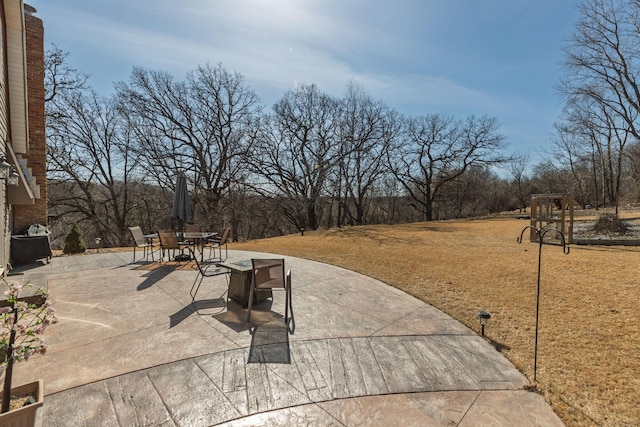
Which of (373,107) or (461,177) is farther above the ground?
(373,107)

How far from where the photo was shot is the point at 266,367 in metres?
2.40

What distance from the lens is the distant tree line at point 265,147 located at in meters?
16.4

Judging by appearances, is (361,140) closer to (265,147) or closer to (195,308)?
(265,147)

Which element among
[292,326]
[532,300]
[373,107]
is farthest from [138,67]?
[532,300]

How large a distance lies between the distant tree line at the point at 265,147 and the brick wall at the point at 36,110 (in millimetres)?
7969

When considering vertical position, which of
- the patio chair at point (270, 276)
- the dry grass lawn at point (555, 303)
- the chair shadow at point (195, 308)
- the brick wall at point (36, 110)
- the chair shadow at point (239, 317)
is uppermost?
the brick wall at point (36, 110)

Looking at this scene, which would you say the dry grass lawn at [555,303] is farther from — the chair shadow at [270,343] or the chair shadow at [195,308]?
the chair shadow at [195,308]

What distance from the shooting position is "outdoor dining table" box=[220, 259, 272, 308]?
3746mm

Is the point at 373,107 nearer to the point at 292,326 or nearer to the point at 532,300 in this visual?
the point at 532,300

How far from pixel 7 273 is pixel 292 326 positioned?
Result: 542cm

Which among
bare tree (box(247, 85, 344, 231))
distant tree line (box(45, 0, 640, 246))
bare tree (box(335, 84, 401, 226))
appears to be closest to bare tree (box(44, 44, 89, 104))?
distant tree line (box(45, 0, 640, 246))

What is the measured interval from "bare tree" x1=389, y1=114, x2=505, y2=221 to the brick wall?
20.9 meters

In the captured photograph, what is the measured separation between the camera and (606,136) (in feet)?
84.0

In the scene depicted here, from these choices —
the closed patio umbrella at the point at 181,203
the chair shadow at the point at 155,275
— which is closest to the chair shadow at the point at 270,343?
the chair shadow at the point at 155,275
